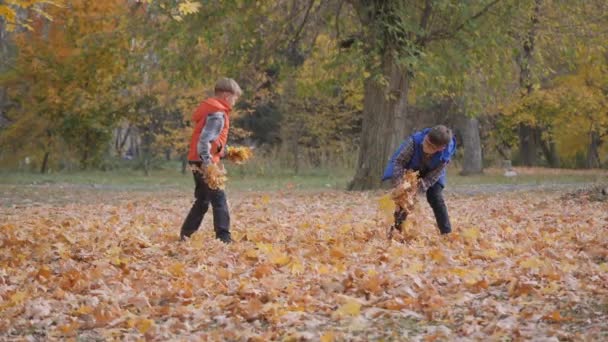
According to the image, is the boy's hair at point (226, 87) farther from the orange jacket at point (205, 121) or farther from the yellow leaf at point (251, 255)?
the yellow leaf at point (251, 255)

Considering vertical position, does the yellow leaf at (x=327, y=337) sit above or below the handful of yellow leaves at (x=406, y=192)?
below

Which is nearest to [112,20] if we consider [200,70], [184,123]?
[200,70]

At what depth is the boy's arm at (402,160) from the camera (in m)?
9.41

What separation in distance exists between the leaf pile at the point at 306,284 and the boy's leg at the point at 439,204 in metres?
0.26

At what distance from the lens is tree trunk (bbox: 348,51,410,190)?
21297mm

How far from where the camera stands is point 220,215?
9516 mm

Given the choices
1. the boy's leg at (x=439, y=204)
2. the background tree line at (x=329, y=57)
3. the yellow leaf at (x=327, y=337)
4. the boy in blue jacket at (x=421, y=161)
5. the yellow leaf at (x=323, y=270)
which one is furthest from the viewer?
the background tree line at (x=329, y=57)

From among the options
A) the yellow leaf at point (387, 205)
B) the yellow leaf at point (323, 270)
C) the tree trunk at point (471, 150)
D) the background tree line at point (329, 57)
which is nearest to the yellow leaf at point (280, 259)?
the yellow leaf at point (323, 270)

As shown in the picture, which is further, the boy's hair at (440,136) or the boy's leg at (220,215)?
the boy's leg at (220,215)

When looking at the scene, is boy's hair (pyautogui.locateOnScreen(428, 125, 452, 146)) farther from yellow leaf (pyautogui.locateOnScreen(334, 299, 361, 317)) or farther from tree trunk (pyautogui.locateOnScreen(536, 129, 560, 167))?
tree trunk (pyautogui.locateOnScreen(536, 129, 560, 167))

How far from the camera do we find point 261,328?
587cm

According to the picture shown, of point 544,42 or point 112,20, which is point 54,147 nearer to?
point 112,20

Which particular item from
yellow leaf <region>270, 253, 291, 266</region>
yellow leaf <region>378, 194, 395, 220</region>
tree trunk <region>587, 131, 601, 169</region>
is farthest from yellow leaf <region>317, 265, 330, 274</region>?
tree trunk <region>587, 131, 601, 169</region>

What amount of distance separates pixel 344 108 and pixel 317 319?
3444cm
